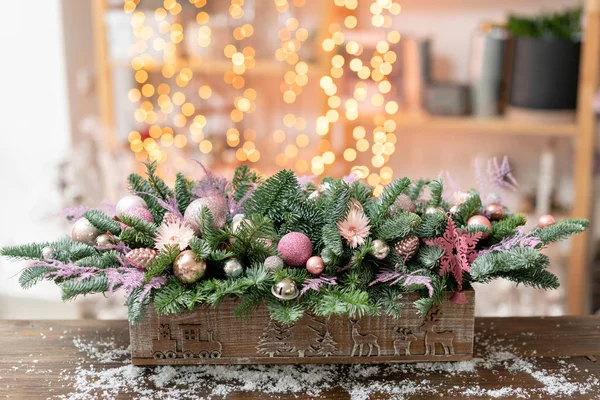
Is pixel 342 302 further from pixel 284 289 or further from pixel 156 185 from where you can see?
pixel 156 185

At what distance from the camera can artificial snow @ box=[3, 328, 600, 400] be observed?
0.82 metres

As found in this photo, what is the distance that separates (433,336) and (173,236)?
35 cm

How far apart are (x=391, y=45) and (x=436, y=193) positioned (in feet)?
4.62

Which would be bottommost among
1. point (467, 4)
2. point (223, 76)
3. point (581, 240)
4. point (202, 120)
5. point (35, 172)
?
point (581, 240)

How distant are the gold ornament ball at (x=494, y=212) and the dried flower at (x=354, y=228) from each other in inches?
7.7

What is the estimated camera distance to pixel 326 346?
2.89ft

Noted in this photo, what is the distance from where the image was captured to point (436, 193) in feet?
3.07

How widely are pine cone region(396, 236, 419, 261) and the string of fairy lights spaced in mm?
1376

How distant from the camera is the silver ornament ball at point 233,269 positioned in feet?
2.74

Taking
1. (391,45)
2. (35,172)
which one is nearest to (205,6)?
(391,45)

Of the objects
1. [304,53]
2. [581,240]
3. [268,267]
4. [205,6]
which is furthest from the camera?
[205,6]

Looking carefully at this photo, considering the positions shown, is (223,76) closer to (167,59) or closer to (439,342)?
(167,59)

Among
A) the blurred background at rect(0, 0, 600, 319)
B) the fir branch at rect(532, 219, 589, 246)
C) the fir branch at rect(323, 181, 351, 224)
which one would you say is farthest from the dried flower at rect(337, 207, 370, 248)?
the blurred background at rect(0, 0, 600, 319)

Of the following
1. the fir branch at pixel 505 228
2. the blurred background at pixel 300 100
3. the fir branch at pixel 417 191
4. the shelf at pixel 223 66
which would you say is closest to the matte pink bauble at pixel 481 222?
the fir branch at pixel 505 228
